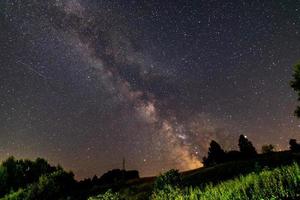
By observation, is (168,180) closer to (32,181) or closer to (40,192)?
(40,192)

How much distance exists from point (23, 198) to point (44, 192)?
93.7 inches

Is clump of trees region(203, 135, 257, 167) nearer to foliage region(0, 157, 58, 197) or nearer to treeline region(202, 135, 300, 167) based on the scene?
treeline region(202, 135, 300, 167)

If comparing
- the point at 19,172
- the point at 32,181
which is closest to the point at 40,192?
the point at 32,181

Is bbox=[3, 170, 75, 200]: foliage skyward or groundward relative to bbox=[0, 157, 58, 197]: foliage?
groundward

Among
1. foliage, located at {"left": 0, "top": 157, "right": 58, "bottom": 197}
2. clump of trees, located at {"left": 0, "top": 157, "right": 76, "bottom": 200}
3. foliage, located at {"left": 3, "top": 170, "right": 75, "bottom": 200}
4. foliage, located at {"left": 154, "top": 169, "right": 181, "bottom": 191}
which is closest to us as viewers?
foliage, located at {"left": 154, "top": 169, "right": 181, "bottom": 191}

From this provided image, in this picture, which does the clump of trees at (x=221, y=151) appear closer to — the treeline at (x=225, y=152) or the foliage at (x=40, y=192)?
the treeline at (x=225, y=152)

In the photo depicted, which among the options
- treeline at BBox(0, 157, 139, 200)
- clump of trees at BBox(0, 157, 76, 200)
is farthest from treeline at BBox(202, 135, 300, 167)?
clump of trees at BBox(0, 157, 76, 200)

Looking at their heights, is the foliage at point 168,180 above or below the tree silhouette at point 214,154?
below

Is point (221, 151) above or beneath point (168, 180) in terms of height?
above

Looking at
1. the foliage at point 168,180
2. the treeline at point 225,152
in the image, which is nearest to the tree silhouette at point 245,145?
the treeline at point 225,152

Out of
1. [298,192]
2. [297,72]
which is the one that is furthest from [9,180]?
[298,192]

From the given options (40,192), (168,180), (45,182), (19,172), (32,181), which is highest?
(19,172)

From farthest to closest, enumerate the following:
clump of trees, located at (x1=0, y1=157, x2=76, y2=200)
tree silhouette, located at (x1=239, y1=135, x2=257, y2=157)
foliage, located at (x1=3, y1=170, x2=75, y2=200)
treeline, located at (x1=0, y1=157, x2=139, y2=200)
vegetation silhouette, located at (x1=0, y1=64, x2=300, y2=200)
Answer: tree silhouette, located at (x1=239, y1=135, x2=257, y2=157), treeline, located at (x1=0, y1=157, x2=139, y2=200), clump of trees, located at (x1=0, y1=157, x2=76, y2=200), foliage, located at (x1=3, y1=170, x2=75, y2=200), vegetation silhouette, located at (x1=0, y1=64, x2=300, y2=200)

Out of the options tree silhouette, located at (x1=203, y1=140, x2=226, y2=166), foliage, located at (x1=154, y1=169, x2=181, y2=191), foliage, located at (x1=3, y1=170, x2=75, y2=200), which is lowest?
foliage, located at (x1=154, y1=169, x2=181, y2=191)
